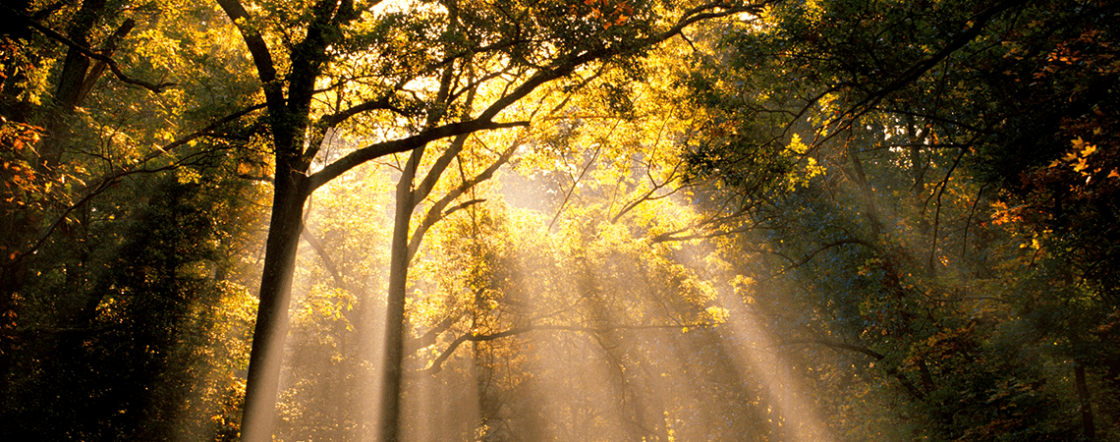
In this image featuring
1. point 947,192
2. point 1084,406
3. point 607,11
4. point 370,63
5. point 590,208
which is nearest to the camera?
point 370,63

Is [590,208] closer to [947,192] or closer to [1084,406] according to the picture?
[947,192]

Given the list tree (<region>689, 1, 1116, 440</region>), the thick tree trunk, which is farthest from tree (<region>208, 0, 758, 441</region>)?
tree (<region>689, 1, 1116, 440</region>)

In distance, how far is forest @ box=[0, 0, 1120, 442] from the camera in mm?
6289

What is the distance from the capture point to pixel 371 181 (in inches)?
707

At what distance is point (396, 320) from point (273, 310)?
3444 millimetres

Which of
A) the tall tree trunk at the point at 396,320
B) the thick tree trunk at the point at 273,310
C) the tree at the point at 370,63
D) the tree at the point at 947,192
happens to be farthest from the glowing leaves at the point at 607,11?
the tall tree trunk at the point at 396,320

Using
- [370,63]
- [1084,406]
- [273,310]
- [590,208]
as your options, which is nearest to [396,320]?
[273,310]

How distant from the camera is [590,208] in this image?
17797 millimetres

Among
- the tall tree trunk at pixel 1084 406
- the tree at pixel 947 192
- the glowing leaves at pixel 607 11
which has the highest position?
the glowing leaves at pixel 607 11

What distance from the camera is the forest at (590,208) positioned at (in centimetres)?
629

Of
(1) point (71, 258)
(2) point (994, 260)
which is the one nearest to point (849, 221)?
(2) point (994, 260)

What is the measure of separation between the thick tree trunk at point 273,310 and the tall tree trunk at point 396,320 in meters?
2.83

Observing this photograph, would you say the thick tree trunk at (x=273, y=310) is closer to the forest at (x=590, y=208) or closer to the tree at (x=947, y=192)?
the forest at (x=590, y=208)

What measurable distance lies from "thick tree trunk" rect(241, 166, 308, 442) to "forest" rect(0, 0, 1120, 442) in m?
0.04
